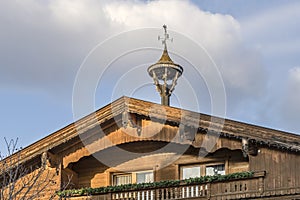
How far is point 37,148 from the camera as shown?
24.2 metres

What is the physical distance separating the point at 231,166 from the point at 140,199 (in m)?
2.60

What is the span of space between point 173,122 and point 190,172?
1594 millimetres

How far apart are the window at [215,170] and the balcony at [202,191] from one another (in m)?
1.16

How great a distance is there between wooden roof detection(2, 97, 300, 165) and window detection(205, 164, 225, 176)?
1.32 m

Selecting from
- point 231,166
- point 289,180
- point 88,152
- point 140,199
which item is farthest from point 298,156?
point 88,152

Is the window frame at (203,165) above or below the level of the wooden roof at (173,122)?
below

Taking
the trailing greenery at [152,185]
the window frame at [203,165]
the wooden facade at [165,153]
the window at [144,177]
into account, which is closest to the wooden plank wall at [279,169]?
the wooden facade at [165,153]

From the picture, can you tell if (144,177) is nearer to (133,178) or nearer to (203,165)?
(133,178)

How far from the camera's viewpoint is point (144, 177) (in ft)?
78.1

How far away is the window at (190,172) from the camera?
2308cm

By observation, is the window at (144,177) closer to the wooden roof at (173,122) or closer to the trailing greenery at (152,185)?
the trailing greenery at (152,185)

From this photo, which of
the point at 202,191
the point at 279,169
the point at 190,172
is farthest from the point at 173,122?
the point at 279,169

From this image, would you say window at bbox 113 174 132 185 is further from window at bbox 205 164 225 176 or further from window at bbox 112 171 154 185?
window at bbox 205 164 225 176

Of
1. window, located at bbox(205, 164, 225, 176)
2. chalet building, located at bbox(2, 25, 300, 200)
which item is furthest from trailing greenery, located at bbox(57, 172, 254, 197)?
window, located at bbox(205, 164, 225, 176)
